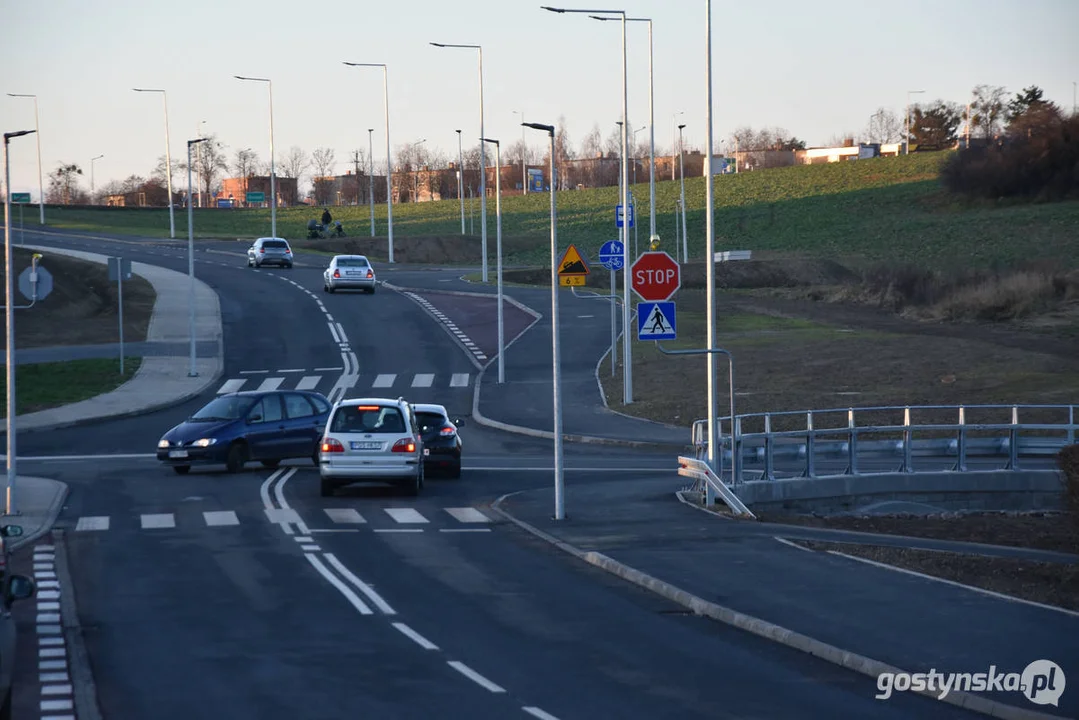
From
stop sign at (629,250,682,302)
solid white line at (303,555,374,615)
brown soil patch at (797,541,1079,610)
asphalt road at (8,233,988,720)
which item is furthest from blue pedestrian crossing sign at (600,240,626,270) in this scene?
solid white line at (303,555,374,615)

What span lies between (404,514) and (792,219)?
9907 centimetres

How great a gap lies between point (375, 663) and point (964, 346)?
121ft

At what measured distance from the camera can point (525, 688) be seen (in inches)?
430

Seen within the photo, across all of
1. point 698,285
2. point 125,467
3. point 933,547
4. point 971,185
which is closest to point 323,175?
point 971,185

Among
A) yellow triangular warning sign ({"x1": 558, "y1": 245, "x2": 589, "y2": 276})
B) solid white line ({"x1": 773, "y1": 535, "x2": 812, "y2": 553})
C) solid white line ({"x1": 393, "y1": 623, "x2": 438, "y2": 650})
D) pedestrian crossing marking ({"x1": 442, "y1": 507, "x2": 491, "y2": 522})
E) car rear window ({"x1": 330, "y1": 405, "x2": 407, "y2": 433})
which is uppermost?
yellow triangular warning sign ({"x1": 558, "y1": 245, "x2": 589, "y2": 276})

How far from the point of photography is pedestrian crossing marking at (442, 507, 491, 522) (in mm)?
21828

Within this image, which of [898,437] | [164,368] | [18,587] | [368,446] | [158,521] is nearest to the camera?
[18,587]

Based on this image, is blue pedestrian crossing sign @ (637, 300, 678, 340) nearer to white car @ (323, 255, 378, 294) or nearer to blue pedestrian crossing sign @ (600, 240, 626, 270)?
blue pedestrian crossing sign @ (600, 240, 626, 270)

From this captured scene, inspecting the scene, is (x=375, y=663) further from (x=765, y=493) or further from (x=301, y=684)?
(x=765, y=493)

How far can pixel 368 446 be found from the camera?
23812mm

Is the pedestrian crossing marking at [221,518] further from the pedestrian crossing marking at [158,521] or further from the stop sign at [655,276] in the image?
the stop sign at [655,276]

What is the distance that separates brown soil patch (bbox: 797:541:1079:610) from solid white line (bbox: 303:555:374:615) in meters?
6.27

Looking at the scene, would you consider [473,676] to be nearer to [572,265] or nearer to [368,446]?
[572,265]

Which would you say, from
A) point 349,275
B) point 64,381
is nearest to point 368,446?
point 64,381
